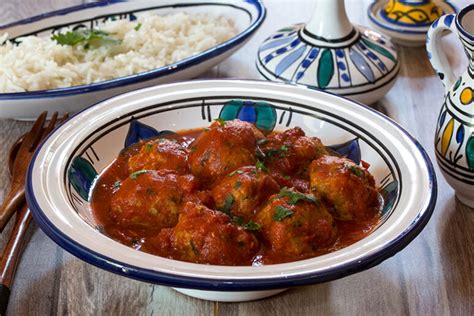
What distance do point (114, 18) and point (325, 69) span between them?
3.35 feet

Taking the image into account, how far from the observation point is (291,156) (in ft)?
6.17

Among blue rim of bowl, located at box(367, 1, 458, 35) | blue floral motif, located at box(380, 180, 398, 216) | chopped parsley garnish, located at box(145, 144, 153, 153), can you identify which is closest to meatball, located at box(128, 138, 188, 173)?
chopped parsley garnish, located at box(145, 144, 153, 153)

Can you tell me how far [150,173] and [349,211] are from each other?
49cm

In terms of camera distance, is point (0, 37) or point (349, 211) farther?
point (0, 37)

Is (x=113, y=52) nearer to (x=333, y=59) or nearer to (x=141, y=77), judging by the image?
(x=141, y=77)

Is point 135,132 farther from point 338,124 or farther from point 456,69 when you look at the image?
point 456,69

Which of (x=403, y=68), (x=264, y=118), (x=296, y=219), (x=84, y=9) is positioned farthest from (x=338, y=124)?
(x=84, y=9)

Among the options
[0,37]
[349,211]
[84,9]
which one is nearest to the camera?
[349,211]

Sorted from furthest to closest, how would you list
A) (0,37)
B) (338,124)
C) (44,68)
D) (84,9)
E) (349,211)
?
1. (84,9)
2. (0,37)
3. (44,68)
4. (338,124)
5. (349,211)


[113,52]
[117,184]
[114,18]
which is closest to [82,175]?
[117,184]

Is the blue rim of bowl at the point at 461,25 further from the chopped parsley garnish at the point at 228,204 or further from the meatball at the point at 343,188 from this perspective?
the chopped parsley garnish at the point at 228,204

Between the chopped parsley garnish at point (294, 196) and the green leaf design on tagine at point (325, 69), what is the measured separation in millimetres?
888

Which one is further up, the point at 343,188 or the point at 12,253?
the point at 343,188

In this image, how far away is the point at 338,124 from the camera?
2041 mm
